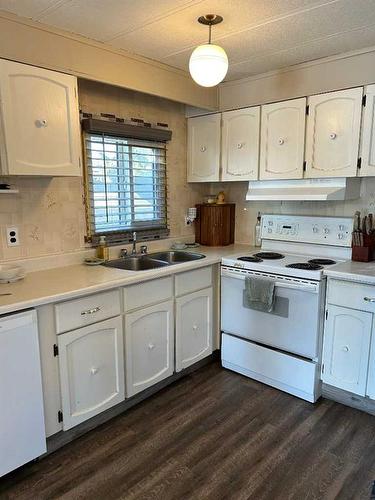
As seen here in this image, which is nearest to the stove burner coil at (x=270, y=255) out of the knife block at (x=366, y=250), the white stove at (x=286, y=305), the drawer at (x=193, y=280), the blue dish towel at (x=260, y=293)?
the white stove at (x=286, y=305)

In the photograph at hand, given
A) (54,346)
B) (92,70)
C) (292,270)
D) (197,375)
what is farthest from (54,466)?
(92,70)

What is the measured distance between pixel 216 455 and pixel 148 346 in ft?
2.47

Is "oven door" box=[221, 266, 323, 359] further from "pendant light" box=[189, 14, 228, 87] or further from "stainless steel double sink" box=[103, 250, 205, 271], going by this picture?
"pendant light" box=[189, 14, 228, 87]

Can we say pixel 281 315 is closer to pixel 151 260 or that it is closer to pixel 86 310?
pixel 151 260

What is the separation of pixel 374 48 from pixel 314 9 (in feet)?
2.35

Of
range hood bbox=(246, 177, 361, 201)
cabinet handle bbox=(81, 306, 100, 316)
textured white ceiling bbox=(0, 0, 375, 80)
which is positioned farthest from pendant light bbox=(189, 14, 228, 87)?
cabinet handle bbox=(81, 306, 100, 316)

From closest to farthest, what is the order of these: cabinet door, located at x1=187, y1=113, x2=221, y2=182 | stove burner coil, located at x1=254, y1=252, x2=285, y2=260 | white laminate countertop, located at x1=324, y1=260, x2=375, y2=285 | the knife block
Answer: white laminate countertop, located at x1=324, y1=260, x2=375, y2=285, the knife block, stove burner coil, located at x1=254, y1=252, x2=285, y2=260, cabinet door, located at x1=187, y1=113, x2=221, y2=182

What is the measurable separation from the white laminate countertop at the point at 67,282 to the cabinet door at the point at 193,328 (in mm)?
262

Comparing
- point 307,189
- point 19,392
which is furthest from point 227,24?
point 19,392

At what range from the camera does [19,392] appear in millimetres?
1714

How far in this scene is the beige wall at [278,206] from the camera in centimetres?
265

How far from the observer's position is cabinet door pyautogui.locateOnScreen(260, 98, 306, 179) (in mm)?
2623

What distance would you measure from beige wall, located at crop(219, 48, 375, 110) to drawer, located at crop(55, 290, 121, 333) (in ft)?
6.19

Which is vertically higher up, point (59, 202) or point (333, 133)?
point (333, 133)
